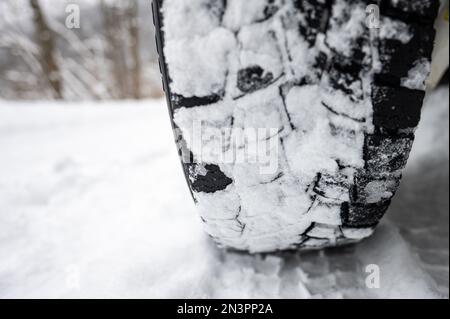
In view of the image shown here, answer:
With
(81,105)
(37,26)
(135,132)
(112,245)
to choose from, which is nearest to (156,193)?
(112,245)

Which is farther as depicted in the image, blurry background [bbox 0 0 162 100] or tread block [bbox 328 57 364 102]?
blurry background [bbox 0 0 162 100]

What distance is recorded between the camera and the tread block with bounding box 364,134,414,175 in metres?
0.44

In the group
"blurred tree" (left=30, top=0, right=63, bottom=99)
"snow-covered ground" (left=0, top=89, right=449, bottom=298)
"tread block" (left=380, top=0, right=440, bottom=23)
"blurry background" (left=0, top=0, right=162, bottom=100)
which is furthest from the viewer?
"blurry background" (left=0, top=0, right=162, bottom=100)

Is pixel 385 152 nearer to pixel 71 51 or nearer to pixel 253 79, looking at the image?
pixel 253 79

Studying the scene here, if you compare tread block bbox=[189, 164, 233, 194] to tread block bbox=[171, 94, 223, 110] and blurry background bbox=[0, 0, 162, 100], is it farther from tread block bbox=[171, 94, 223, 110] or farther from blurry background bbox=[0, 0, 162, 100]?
blurry background bbox=[0, 0, 162, 100]

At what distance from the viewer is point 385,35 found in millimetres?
383

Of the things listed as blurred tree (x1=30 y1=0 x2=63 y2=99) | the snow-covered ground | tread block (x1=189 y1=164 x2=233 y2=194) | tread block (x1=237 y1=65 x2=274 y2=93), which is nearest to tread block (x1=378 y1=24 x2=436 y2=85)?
tread block (x1=237 y1=65 x2=274 y2=93)

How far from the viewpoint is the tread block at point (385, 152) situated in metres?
0.44

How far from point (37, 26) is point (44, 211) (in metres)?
3.81

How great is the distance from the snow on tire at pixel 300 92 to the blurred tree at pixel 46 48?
13.9 feet

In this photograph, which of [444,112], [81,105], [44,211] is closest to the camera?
[44,211]

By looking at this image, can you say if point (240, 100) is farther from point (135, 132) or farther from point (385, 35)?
point (135, 132)

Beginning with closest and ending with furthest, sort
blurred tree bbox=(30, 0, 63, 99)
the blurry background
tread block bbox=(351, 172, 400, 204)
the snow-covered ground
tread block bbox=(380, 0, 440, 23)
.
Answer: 1. tread block bbox=(380, 0, 440, 23)
2. tread block bbox=(351, 172, 400, 204)
3. the snow-covered ground
4. blurred tree bbox=(30, 0, 63, 99)
5. the blurry background

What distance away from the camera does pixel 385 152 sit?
0.45m
